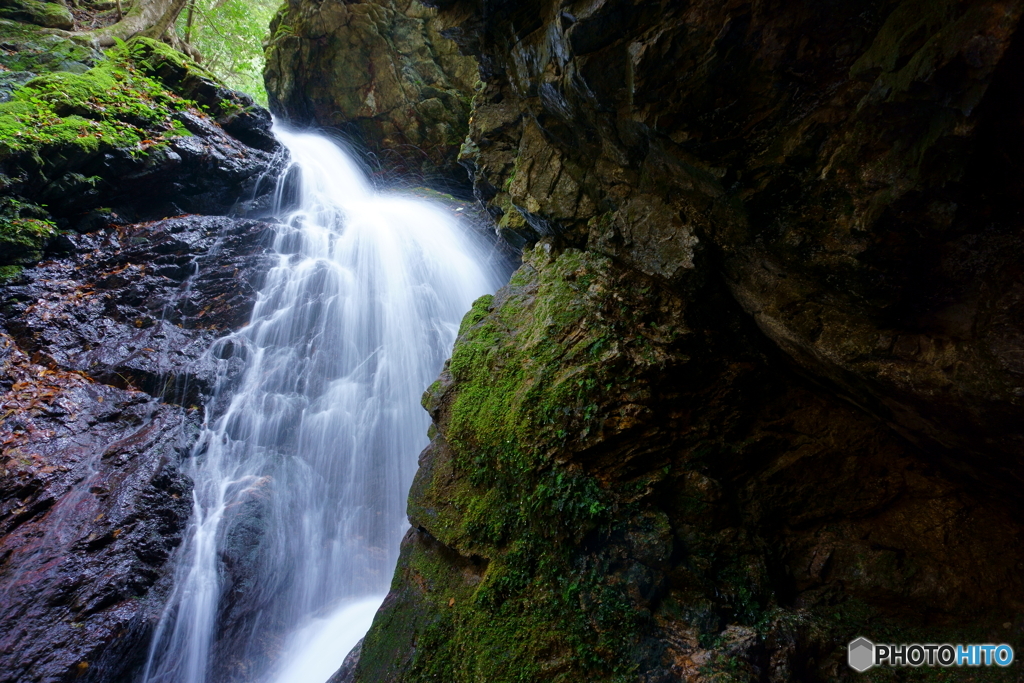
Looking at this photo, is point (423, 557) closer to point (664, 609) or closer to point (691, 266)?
point (664, 609)

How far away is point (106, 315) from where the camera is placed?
299 inches

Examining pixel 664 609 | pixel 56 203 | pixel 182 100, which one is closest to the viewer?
pixel 664 609

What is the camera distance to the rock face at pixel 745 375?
103 inches

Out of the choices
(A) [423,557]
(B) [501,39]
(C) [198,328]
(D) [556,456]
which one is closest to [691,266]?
(D) [556,456]

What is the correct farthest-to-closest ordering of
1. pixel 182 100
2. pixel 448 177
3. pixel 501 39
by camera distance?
pixel 448 177, pixel 182 100, pixel 501 39

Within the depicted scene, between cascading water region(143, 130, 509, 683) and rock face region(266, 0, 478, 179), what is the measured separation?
9.29 feet

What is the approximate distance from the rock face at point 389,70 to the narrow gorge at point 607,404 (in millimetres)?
6541

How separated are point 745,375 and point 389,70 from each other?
1289 centimetres

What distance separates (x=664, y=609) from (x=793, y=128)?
3.57 meters

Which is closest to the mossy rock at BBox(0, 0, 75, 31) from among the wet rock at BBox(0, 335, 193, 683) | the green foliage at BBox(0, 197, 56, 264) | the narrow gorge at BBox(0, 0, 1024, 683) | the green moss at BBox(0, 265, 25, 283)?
the narrow gorge at BBox(0, 0, 1024, 683)

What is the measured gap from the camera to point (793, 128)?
2984 mm

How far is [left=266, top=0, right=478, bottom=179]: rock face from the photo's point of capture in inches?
492

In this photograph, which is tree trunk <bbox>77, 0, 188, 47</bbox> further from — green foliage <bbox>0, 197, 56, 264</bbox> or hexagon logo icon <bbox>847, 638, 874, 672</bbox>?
hexagon logo icon <bbox>847, 638, 874, 672</bbox>

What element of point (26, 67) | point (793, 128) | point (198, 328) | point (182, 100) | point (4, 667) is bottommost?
point (4, 667)
